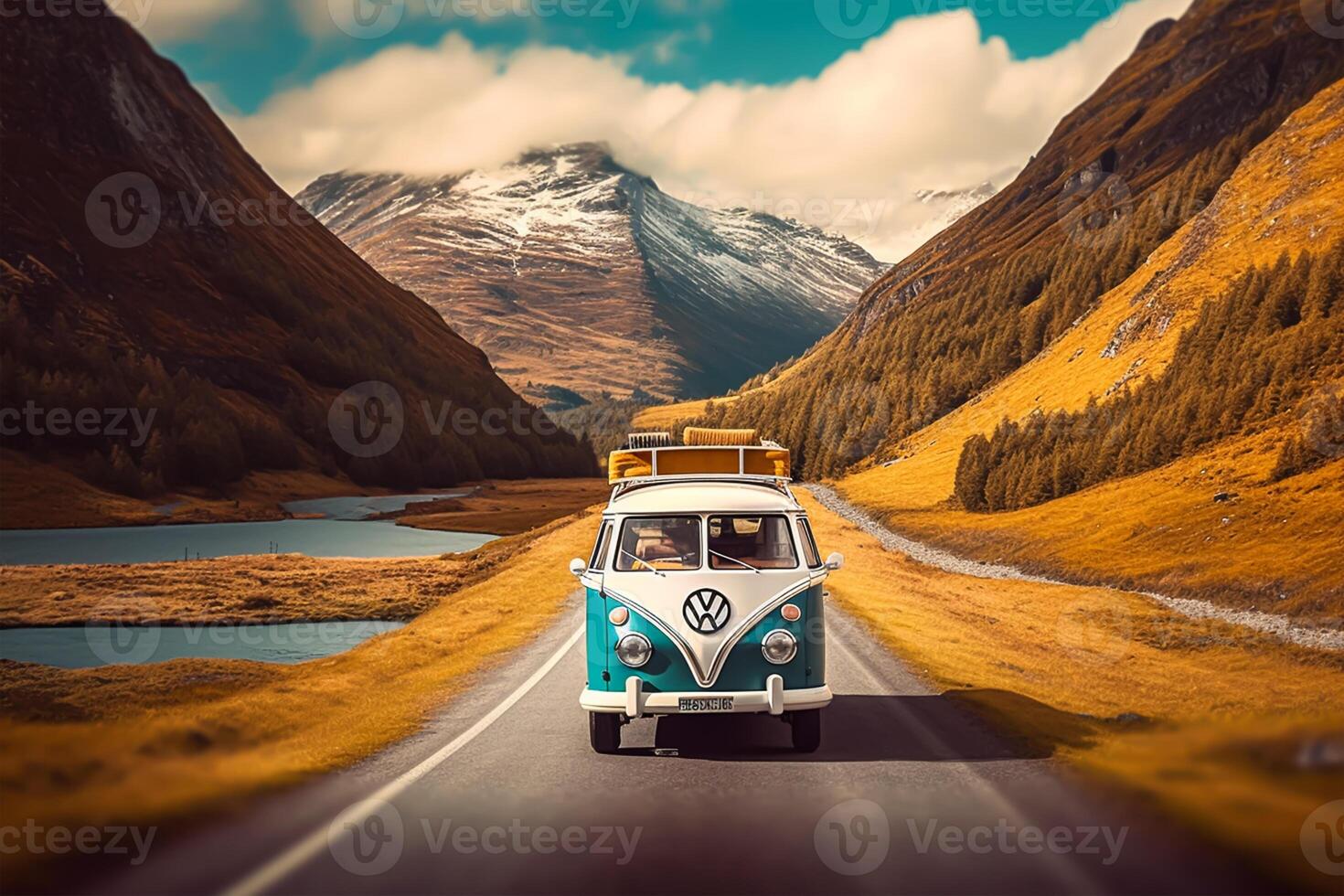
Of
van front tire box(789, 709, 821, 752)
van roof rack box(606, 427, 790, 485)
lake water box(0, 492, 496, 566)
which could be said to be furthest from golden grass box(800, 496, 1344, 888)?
lake water box(0, 492, 496, 566)

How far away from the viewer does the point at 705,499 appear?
42.1 ft

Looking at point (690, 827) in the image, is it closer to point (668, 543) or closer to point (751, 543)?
point (668, 543)

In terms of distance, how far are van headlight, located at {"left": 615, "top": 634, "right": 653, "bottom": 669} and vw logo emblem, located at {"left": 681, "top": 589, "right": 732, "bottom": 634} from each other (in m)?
0.52

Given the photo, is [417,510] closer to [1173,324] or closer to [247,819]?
Result: [1173,324]

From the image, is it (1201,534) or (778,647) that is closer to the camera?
(778,647)

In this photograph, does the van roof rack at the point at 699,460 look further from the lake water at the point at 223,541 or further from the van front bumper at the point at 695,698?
the lake water at the point at 223,541

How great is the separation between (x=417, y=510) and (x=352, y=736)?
13941 cm

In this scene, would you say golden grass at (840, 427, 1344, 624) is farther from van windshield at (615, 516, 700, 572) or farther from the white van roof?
van windshield at (615, 516, 700, 572)

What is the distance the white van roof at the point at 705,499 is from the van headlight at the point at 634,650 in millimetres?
1638

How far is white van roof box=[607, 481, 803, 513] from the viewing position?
41.4ft

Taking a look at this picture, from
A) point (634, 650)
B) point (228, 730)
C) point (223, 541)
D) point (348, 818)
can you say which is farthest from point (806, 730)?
point (223, 541)

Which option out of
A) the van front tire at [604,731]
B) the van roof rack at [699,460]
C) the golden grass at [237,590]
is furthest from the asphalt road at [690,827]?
the golden grass at [237,590]

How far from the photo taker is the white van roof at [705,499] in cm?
1263

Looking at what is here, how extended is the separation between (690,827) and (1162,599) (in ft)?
176
